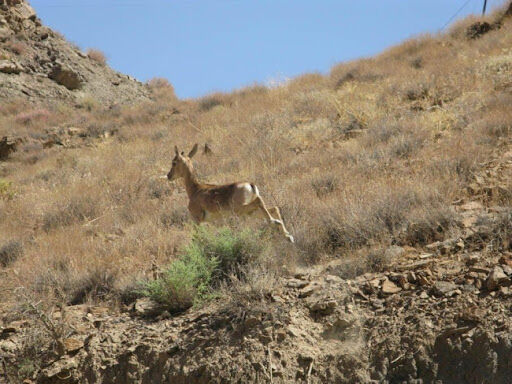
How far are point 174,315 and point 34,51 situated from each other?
961 inches

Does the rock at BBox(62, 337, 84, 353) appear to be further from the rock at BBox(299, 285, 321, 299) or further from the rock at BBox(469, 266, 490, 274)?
the rock at BBox(469, 266, 490, 274)

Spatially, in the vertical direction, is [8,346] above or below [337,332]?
below

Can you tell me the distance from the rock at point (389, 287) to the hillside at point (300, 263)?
2 centimetres

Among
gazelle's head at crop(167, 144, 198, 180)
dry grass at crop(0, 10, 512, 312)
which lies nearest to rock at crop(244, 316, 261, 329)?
dry grass at crop(0, 10, 512, 312)

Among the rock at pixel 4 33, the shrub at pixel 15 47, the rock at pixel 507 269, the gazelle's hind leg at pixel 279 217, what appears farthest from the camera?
the rock at pixel 4 33

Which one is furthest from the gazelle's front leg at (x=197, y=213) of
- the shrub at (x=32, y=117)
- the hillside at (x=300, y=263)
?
the shrub at (x=32, y=117)

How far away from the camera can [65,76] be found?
26016mm

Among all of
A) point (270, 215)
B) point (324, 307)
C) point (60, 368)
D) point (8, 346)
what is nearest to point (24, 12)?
point (270, 215)

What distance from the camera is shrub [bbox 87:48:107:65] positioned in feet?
97.6

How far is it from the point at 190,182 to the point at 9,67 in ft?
64.2

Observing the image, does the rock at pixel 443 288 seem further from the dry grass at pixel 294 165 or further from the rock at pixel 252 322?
the rock at pixel 252 322

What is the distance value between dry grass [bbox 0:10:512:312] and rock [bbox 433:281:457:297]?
0.84 metres

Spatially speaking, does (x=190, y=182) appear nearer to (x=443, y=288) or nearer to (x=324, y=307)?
(x=324, y=307)

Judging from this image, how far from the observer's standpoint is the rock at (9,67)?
24.0 m
